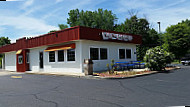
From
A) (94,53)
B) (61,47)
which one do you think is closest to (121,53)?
(94,53)

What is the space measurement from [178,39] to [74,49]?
920 inches

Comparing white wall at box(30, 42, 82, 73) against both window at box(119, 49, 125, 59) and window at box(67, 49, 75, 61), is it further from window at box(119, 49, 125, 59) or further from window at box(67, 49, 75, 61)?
window at box(119, 49, 125, 59)

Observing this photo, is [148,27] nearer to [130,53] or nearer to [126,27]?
[126,27]

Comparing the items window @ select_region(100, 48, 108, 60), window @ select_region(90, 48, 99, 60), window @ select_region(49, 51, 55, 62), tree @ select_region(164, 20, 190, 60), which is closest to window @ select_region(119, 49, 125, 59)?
window @ select_region(100, 48, 108, 60)

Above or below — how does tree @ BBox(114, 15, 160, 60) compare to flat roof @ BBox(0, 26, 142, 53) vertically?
above

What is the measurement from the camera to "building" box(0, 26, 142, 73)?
635 inches

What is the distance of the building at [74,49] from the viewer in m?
16.1

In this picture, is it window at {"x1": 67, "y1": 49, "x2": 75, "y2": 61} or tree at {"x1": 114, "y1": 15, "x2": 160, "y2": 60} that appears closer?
window at {"x1": 67, "y1": 49, "x2": 75, "y2": 61}

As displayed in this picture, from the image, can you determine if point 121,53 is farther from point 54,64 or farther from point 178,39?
point 178,39

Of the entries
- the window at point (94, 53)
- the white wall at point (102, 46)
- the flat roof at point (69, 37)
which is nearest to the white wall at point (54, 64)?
the white wall at point (102, 46)

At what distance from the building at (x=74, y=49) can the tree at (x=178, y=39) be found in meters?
12.9

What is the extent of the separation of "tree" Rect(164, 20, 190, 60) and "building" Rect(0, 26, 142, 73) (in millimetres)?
12857

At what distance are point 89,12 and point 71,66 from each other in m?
38.7

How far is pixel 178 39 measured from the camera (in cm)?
3112
